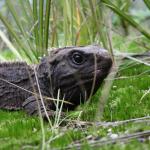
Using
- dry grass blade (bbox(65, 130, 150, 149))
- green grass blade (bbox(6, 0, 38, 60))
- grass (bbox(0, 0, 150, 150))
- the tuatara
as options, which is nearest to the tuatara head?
the tuatara

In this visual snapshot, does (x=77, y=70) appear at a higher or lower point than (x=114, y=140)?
higher

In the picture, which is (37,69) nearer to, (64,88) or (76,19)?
(64,88)

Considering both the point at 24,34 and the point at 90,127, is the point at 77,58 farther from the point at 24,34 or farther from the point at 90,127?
the point at 24,34

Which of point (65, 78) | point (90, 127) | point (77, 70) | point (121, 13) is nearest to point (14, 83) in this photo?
point (65, 78)

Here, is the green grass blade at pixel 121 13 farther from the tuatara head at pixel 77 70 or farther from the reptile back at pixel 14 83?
the reptile back at pixel 14 83

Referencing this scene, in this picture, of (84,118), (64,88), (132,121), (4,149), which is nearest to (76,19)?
(64,88)

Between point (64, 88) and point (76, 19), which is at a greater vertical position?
point (76, 19)

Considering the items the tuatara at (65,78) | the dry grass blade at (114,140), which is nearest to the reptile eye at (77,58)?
the tuatara at (65,78)
